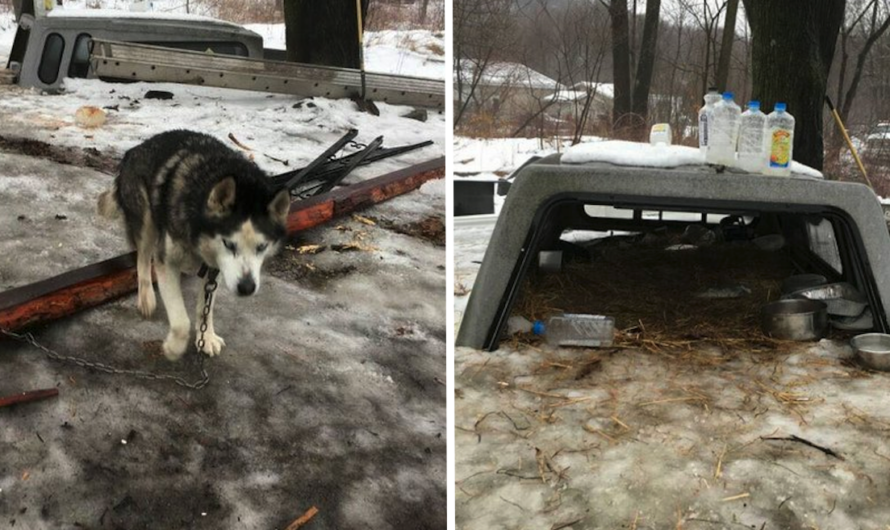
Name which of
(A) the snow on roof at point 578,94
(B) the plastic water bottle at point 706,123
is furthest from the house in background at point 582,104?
(B) the plastic water bottle at point 706,123

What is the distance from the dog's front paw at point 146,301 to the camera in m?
1.65

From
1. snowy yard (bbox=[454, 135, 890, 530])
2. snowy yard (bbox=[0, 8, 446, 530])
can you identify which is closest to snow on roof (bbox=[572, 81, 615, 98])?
snowy yard (bbox=[0, 8, 446, 530])

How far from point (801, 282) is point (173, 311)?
1.78m

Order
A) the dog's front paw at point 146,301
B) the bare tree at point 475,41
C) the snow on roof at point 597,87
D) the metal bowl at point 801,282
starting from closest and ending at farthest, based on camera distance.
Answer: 1. the dog's front paw at point 146,301
2. the metal bowl at point 801,282
3. the bare tree at point 475,41
4. the snow on roof at point 597,87

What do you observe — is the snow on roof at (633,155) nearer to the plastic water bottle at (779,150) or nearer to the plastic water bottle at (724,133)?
the plastic water bottle at (724,133)

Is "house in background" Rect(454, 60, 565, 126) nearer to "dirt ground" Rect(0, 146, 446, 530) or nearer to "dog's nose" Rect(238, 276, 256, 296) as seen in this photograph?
"dirt ground" Rect(0, 146, 446, 530)

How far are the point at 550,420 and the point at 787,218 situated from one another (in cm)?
166

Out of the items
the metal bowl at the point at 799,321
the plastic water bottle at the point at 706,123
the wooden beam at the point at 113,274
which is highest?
the plastic water bottle at the point at 706,123

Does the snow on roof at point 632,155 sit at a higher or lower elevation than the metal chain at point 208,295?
higher

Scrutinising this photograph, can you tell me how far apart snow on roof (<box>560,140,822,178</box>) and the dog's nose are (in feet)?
3.03

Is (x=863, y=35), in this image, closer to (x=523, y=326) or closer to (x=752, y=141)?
(x=752, y=141)

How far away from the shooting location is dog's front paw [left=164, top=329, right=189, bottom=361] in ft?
5.06

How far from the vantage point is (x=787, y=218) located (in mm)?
2707

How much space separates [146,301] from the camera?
1655 mm
